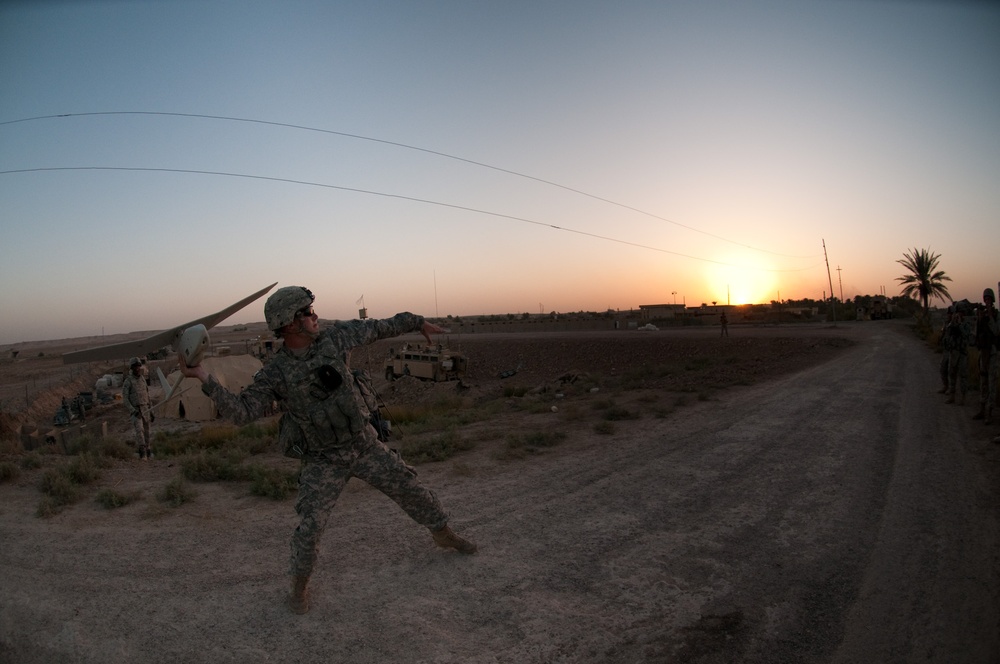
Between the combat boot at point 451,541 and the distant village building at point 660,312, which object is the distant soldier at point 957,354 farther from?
the distant village building at point 660,312

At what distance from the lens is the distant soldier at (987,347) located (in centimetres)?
877

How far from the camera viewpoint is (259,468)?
728 cm

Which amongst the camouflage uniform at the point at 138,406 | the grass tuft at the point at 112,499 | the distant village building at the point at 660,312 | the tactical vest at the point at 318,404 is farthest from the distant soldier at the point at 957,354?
the distant village building at the point at 660,312

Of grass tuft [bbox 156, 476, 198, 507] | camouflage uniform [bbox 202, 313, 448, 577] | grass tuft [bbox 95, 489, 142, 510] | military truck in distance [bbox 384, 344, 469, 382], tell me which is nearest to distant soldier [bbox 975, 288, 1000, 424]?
camouflage uniform [bbox 202, 313, 448, 577]

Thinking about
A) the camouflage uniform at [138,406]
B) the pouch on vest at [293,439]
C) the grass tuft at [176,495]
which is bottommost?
the grass tuft at [176,495]

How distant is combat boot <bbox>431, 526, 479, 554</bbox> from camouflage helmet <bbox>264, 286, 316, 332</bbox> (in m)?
2.07

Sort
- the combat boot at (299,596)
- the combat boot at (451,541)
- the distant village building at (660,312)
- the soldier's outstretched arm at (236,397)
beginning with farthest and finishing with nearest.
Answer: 1. the distant village building at (660,312)
2. the combat boot at (451,541)
3. the combat boot at (299,596)
4. the soldier's outstretched arm at (236,397)

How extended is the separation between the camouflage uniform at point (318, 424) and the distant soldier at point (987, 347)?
32.8 feet

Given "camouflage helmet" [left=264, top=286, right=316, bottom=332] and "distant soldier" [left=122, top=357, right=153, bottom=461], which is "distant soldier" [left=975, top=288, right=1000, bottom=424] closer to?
"camouflage helmet" [left=264, top=286, right=316, bottom=332]

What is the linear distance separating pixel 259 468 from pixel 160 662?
415 cm

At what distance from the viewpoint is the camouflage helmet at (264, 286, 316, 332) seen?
143 inches

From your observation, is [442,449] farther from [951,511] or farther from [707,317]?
[707,317]

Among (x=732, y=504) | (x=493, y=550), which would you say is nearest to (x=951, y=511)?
(x=732, y=504)

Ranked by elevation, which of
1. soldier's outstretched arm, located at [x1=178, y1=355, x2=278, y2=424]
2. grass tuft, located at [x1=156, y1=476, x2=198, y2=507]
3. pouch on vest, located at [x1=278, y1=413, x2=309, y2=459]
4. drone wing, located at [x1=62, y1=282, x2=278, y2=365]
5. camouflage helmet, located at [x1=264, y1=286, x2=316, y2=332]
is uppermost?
camouflage helmet, located at [x1=264, y1=286, x2=316, y2=332]
